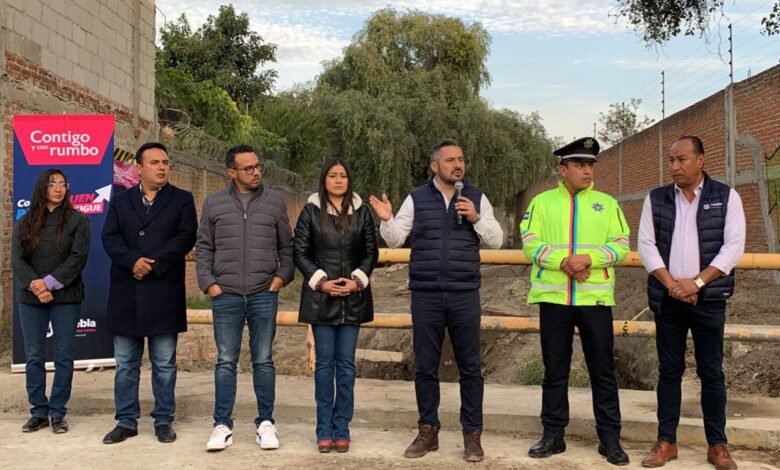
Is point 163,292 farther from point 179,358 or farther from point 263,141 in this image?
point 263,141

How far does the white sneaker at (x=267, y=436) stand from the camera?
4344 millimetres

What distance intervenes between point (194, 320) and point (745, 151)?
368 inches

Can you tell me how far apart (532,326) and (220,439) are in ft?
7.65

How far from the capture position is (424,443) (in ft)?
14.0

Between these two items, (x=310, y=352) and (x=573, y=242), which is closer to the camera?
(x=573, y=242)

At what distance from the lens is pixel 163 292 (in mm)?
4637

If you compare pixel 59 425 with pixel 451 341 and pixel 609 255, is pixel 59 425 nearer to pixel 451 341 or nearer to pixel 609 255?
pixel 451 341

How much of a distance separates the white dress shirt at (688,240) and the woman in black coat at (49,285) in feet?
12.1

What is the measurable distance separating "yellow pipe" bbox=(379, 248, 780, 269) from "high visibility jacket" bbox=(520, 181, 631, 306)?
2.21ft

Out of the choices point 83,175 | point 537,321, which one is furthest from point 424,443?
point 83,175

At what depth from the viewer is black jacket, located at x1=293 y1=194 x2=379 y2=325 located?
14.3 feet

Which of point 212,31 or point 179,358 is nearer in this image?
point 179,358

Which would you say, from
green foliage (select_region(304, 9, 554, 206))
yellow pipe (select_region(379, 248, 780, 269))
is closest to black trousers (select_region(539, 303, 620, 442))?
yellow pipe (select_region(379, 248, 780, 269))

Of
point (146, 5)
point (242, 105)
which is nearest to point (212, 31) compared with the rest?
point (242, 105)
